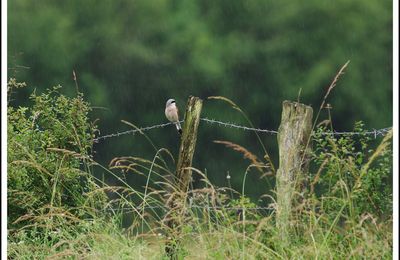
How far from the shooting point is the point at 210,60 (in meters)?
26.9

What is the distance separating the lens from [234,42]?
2722 cm

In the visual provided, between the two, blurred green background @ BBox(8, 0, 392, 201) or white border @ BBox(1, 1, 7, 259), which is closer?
white border @ BBox(1, 1, 7, 259)

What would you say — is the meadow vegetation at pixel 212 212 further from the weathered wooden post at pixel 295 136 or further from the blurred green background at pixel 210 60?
the blurred green background at pixel 210 60

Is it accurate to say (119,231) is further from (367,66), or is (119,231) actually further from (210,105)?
(367,66)

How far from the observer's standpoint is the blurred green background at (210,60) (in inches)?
1008

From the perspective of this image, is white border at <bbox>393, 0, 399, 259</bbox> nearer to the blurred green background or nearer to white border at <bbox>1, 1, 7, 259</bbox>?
white border at <bbox>1, 1, 7, 259</bbox>

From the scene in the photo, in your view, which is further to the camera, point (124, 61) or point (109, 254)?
point (124, 61)

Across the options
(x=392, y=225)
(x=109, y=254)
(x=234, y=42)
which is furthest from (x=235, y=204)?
(x=234, y=42)

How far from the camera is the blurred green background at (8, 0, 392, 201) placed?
2561 cm

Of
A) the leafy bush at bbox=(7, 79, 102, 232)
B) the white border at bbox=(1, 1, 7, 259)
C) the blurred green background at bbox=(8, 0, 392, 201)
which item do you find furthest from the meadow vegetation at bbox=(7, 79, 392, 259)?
the blurred green background at bbox=(8, 0, 392, 201)

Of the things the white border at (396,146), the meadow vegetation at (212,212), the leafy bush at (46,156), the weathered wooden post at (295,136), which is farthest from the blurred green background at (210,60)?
the white border at (396,146)

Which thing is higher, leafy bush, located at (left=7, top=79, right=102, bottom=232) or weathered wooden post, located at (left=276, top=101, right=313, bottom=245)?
weathered wooden post, located at (left=276, top=101, right=313, bottom=245)

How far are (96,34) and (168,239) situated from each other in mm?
22935

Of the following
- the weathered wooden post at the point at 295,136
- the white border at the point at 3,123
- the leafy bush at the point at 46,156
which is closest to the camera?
the weathered wooden post at the point at 295,136
